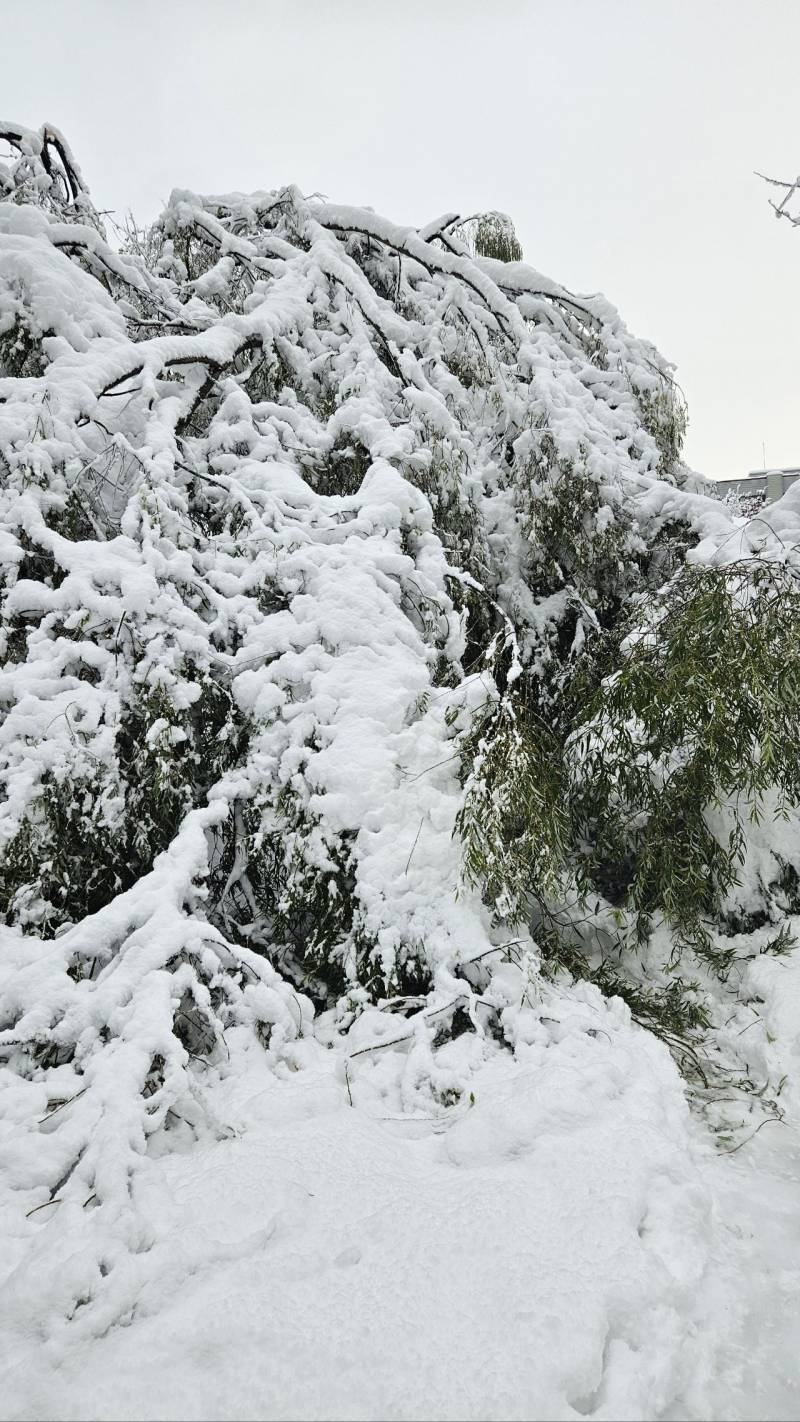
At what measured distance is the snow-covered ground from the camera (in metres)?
0.97

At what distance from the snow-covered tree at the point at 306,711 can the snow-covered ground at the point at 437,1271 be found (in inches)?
6.2

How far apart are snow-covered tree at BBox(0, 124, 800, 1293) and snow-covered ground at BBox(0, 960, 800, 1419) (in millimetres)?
156

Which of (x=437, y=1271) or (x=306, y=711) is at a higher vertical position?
(x=306, y=711)

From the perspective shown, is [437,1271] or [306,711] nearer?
[437,1271]

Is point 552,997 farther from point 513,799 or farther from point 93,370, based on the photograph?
point 93,370

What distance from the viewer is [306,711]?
226cm

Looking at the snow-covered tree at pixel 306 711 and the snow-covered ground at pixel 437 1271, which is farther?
the snow-covered tree at pixel 306 711

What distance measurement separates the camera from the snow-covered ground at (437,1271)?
970mm

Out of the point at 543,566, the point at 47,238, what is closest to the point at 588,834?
the point at 543,566

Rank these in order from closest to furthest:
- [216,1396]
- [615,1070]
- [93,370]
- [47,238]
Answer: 1. [216,1396]
2. [615,1070]
3. [93,370]
4. [47,238]

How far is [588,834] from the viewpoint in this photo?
2.67 m

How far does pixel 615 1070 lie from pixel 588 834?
1089 millimetres

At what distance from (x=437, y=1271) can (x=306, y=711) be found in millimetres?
1500

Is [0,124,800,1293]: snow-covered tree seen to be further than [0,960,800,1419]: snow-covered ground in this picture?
Yes
